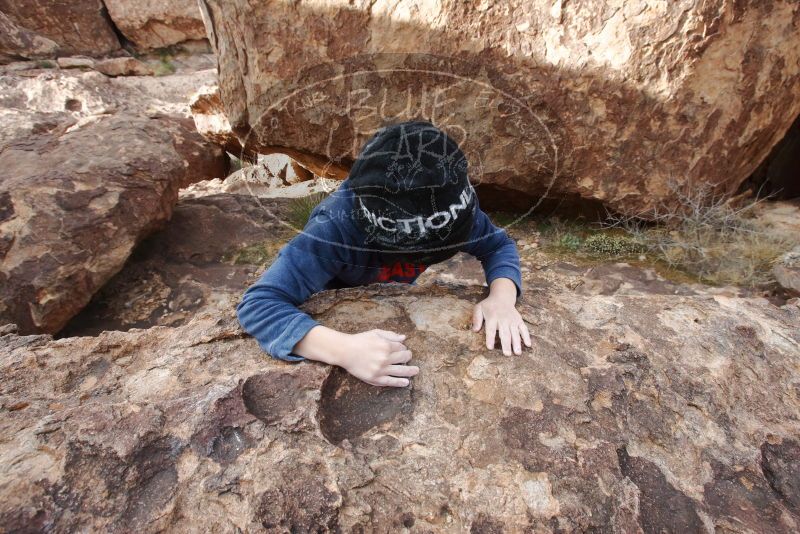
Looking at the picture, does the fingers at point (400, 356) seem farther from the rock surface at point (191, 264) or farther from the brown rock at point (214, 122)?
the brown rock at point (214, 122)

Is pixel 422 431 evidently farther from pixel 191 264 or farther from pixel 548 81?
pixel 191 264

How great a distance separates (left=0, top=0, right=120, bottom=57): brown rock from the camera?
688cm

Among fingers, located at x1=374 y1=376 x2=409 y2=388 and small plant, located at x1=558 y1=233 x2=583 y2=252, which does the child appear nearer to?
fingers, located at x1=374 y1=376 x2=409 y2=388

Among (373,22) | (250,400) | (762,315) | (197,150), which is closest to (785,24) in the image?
(762,315)

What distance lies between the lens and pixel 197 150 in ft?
14.6

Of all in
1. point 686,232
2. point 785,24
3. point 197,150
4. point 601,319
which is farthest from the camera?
point 197,150

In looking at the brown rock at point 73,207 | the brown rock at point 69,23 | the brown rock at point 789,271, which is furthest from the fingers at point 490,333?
the brown rock at point 69,23

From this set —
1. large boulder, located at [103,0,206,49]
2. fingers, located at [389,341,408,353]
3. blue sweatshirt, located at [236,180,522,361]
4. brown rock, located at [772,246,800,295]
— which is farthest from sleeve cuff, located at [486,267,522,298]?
large boulder, located at [103,0,206,49]

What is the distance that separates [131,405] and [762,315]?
5.58 ft

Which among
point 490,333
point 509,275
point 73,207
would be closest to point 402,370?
point 490,333

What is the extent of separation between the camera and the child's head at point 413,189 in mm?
1109

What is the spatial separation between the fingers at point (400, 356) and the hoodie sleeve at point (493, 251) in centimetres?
46

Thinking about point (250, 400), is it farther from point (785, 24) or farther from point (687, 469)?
point (785, 24)

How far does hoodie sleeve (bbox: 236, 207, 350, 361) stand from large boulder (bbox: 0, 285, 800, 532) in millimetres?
60
